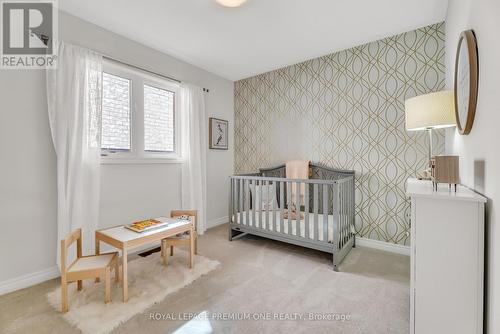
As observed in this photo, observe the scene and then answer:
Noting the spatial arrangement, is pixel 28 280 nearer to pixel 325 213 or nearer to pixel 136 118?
pixel 136 118

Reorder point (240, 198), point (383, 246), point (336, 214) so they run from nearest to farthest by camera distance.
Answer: point (336, 214) → point (383, 246) → point (240, 198)

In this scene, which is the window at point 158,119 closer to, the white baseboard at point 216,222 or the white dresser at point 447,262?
the white baseboard at point 216,222

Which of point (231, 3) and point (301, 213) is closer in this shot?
point (231, 3)

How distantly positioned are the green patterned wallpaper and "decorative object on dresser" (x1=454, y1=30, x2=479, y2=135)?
1059 millimetres

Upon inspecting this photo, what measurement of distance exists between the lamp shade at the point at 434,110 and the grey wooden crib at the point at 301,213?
865 mm

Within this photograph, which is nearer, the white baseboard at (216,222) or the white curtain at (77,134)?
the white curtain at (77,134)

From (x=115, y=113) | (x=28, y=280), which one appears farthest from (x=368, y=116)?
(x=28, y=280)

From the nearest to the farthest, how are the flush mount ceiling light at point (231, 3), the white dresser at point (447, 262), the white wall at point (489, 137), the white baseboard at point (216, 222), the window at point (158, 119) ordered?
1. the white wall at point (489, 137)
2. the white dresser at point (447, 262)
3. the flush mount ceiling light at point (231, 3)
4. the window at point (158, 119)
5. the white baseboard at point (216, 222)

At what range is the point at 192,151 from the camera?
3182 millimetres

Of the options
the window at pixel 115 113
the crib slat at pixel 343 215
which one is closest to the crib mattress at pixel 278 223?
the crib slat at pixel 343 215

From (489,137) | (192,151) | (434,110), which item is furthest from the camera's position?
(192,151)

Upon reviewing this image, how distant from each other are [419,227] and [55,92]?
289 cm

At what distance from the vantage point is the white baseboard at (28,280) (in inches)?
72.6

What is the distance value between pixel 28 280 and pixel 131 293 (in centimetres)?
96
